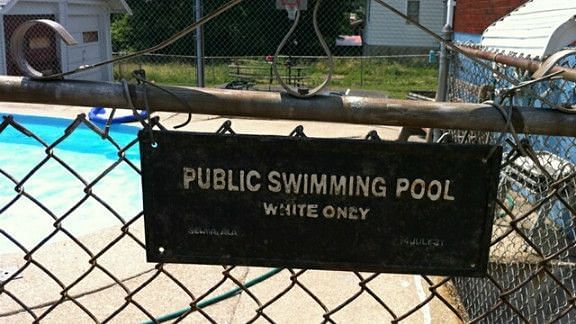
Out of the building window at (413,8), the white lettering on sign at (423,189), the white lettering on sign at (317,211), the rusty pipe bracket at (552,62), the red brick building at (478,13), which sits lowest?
the white lettering on sign at (317,211)

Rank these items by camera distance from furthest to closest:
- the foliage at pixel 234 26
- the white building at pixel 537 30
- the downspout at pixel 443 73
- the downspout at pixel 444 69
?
the foliage at pixel 234 26 < the downspout at pixel 444 69 < the downspout at pixel 443 73 < the white building at pixel 537 30

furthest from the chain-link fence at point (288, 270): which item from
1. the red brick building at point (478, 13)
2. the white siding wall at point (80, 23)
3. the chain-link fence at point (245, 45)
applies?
the chain-link fence at point (245, 45)

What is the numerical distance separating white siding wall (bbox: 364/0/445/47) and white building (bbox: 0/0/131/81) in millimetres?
11652

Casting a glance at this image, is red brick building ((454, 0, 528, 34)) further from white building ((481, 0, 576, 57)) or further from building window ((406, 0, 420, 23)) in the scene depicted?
building window ((406, 0, 420, 23))

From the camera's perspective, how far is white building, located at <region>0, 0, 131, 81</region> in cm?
1205

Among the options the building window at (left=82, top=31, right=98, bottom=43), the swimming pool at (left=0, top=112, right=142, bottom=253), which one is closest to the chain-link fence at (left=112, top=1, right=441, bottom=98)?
the building window at (left=82, top=31, right=98, bottom=43)

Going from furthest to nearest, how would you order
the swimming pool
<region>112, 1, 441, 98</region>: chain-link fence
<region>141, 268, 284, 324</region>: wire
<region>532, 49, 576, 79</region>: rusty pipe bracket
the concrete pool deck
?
<region>112, 1, 441, 98</region>: chain-link fence, the swimming pool, the concrete pool deck, <region>141, 268, 284, 324</region>: wire, <region>532, 49, 576, 79</region>: rusty pipe bracket

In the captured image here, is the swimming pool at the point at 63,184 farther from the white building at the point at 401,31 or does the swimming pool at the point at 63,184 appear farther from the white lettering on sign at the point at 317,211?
the white building at the point at 401,31

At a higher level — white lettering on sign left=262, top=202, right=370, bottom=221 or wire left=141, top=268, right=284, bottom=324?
white lettering on sign left=262, top=202, right=370, bottom=221

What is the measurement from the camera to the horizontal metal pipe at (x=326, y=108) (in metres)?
1.21

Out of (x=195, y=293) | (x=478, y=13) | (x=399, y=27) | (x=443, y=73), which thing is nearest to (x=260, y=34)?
(x=399, y=27)

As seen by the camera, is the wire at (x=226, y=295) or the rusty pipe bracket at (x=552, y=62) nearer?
the rusty pipe bracket at (x=552, y=62)

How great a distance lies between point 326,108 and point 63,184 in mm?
7887

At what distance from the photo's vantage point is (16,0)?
1192cm
